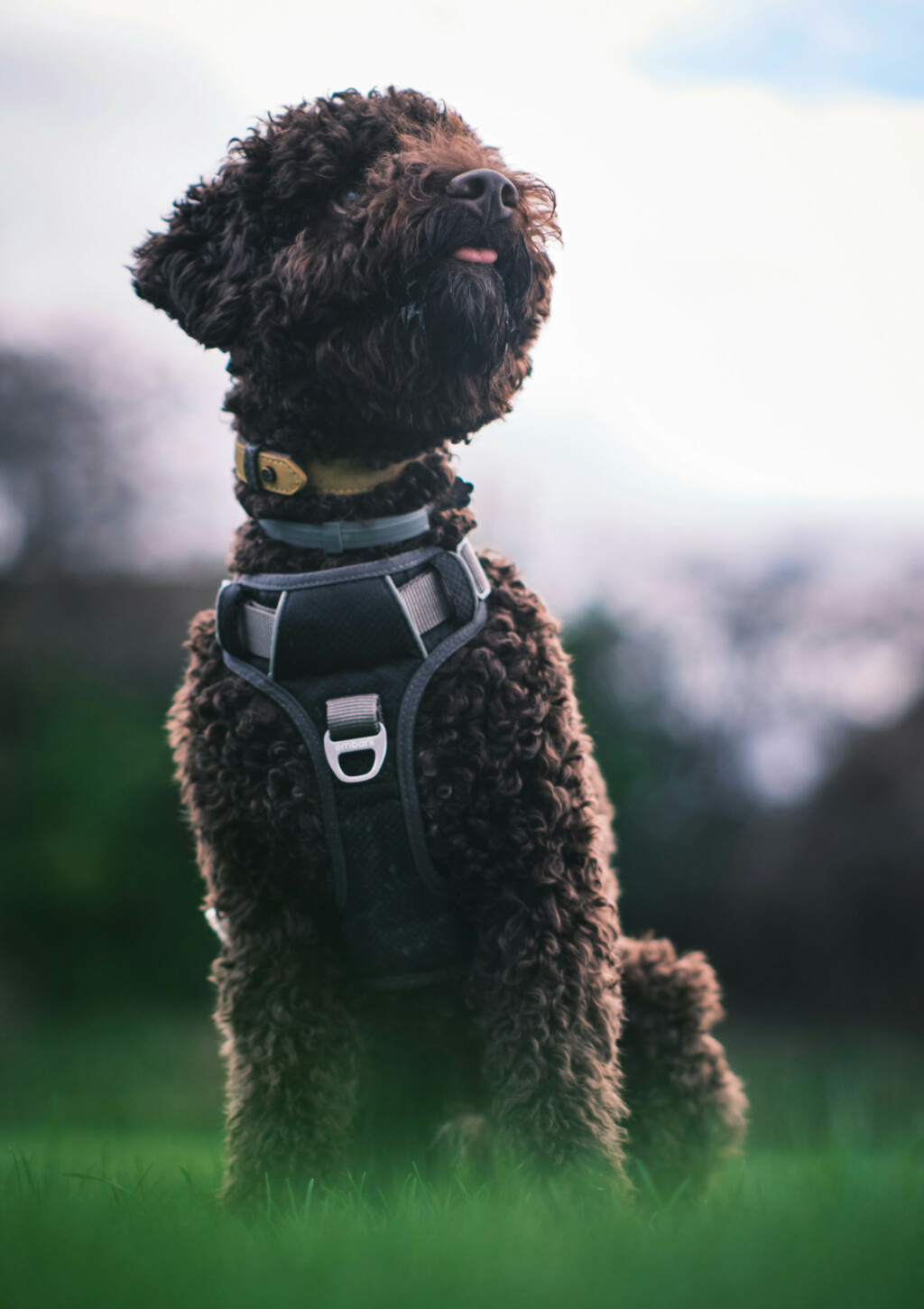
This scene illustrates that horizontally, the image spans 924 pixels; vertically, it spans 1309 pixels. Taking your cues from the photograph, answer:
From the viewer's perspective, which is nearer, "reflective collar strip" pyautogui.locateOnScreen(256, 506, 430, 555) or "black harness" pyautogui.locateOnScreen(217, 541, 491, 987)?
"black harness" pyautogui.locateOnScreen(217, 541, 491, 987)

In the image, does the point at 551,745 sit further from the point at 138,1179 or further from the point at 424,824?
the point at 138,1179

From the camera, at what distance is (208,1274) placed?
1675 millimetres

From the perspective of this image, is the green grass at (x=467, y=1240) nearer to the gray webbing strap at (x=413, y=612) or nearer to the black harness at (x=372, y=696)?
the black harness at (x=372, y=696)

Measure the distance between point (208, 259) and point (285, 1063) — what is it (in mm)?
2067

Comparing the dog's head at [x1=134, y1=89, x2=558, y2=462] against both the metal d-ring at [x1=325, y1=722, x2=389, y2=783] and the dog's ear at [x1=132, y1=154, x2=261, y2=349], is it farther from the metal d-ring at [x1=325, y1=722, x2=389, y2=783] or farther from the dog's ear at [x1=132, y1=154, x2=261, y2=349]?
the metal d-ring at [x1=325, y1=722, x2=389, y2=783]

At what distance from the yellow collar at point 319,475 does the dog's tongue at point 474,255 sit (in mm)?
518

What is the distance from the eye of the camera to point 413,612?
2527mm

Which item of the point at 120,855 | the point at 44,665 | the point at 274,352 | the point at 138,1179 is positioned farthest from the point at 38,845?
the point at 274,352

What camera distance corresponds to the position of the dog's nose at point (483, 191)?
242 centimetres

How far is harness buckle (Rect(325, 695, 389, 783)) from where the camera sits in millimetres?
2443

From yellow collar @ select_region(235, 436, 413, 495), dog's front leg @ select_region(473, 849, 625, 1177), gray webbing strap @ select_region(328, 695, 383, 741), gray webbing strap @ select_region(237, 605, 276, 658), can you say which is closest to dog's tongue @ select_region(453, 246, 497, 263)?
yellow collar @ select_region(235, 436, 413, 495)

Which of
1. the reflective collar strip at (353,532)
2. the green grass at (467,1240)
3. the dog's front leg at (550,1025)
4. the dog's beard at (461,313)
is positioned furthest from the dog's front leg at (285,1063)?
the dog's beard at (461,313)

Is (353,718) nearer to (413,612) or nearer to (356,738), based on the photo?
(356,738)

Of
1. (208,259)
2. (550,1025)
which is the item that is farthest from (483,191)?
(550,1025)
